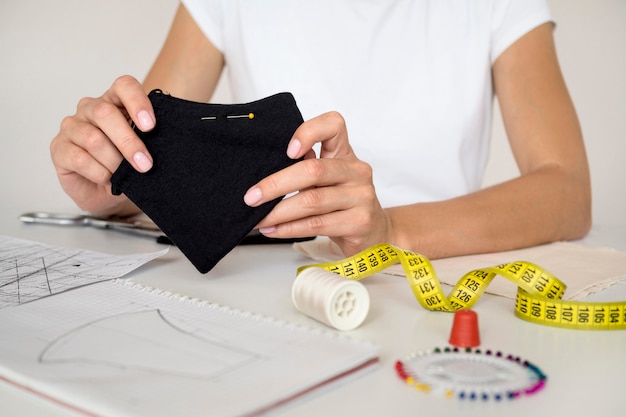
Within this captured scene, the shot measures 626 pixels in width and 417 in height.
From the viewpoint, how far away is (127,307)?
3.06ft

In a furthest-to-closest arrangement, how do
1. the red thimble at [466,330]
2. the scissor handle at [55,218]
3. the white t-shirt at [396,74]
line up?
the white t-shirt at [396,74], the scissor handle at [55,218], the red thimble at [466,330]

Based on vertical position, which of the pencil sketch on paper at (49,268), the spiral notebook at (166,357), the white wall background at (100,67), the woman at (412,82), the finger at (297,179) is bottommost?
the spiral notebook at (166,357)

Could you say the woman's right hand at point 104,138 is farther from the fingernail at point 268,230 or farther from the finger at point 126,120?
the fingernail at point 268,230

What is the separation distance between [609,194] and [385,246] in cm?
260

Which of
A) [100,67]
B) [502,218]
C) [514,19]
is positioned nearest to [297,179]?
[502,218]

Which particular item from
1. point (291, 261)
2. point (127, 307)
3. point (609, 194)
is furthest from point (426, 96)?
point (609, 194)

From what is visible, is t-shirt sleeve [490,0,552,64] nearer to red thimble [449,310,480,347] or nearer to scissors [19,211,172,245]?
scissors [19,211,172,245]

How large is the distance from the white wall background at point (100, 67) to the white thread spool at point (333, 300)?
241 centimetres

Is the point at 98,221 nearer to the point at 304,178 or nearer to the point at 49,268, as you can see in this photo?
the point at 49,268

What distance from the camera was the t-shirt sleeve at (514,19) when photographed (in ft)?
5.65

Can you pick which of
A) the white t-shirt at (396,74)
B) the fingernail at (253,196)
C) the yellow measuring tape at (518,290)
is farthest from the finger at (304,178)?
the white t-shirt at (396,74)

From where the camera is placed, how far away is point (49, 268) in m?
1.17

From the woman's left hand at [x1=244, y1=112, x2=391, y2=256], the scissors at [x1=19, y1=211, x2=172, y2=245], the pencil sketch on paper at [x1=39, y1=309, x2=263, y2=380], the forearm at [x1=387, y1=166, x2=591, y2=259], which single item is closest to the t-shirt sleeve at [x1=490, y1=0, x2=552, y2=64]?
the forearm at [x1=387, y1=166, x2=591, y2=259]

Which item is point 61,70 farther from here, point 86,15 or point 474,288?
point 474,288
